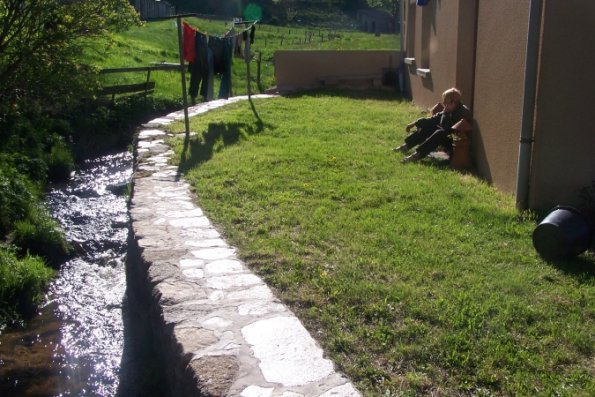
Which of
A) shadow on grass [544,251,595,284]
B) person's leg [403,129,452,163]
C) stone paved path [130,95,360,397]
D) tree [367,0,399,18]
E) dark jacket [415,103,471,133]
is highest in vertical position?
tree [367,0,399,18]

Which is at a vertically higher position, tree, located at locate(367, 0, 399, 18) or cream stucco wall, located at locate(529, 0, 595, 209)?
tree, located at locate(367, 0, 399, 18)

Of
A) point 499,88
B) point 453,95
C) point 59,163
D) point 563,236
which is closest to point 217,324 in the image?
point 563,236

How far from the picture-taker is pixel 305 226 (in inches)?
189

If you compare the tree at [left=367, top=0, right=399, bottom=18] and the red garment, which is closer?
the red garment

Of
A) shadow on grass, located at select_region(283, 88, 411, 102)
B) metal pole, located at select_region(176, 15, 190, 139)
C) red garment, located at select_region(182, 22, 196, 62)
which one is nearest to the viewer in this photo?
metal pole, located at select_region(176, 15, 190, 139)

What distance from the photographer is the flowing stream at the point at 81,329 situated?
419cm

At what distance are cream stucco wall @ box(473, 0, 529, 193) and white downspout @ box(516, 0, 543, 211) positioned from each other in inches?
14.3

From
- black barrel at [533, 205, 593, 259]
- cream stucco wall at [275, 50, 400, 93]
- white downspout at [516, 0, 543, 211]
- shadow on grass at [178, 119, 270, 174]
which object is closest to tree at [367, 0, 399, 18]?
cream stucco wall at [275, 50, 400, 93]

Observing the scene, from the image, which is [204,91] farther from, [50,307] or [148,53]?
[148,53]

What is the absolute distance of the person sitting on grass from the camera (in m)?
6.73

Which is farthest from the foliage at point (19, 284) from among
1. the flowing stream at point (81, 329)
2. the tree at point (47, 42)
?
the tree at point (47, 42)

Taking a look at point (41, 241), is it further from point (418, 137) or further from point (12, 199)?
point (418, 137)

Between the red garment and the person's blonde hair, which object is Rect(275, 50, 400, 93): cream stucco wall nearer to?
the red garment

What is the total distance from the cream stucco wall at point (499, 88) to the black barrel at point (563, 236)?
4.63 ft
